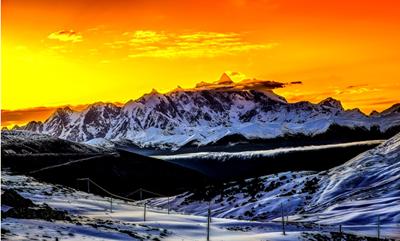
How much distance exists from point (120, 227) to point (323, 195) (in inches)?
3817

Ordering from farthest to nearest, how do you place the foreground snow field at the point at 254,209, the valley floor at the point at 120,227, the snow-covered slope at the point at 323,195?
the snow-covered slope at the point at 323,195 → the foreground snow field at the point at 254,209 → the valley floor at the point at 120,227

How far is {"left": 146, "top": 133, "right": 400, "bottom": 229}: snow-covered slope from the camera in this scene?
330ft

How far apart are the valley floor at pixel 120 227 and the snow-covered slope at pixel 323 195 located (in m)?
21.0

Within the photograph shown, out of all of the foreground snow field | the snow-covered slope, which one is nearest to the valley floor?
the foreground snow field

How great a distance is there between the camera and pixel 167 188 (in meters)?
183

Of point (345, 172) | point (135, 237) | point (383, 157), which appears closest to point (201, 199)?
point (345, 172)

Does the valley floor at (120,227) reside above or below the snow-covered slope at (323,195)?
below

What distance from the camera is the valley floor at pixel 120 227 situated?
35.1m

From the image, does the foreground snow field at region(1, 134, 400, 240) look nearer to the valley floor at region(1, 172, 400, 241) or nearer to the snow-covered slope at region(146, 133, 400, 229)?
the valley floor at region(1, 172, 400, 241)

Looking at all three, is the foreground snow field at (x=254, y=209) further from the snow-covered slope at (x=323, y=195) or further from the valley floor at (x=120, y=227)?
the snow-covered slope at (x=323, y=195)

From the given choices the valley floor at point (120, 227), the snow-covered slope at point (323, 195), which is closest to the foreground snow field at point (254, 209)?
the valley floor at point (120, 227)

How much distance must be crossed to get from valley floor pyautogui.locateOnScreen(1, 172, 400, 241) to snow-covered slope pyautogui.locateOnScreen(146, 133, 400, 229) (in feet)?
68.8

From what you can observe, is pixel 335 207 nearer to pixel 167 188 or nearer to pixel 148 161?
pixel 167 188

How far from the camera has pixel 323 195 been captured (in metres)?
136
